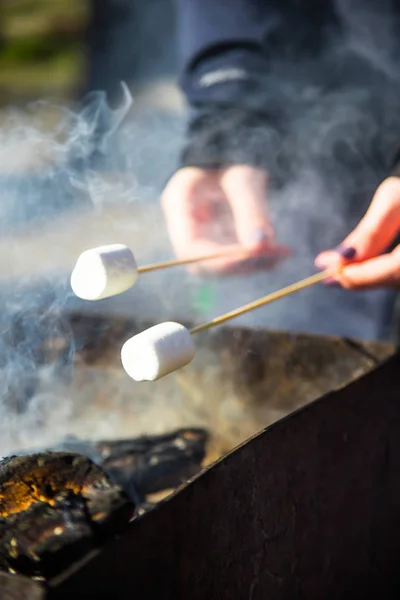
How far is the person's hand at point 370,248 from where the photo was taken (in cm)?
154

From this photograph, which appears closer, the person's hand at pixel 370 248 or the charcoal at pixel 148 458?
the person's hand at pixel 370 248

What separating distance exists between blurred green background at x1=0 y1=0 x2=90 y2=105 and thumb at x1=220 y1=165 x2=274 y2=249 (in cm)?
746

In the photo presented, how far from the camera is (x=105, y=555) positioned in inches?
33.2

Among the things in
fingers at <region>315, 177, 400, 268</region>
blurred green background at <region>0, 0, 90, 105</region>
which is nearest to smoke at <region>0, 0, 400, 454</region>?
fingers at <region>315, 177, 400, 268</region>

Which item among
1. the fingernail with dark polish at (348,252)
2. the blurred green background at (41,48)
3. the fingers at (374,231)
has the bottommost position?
the fingernail with dark polish at (348,252)

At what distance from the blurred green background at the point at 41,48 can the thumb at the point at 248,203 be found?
746 cm

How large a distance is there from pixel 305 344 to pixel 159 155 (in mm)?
1026

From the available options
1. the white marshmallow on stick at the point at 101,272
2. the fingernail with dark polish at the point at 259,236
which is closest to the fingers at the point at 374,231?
the fingernail with dark polish at the point at 259,236

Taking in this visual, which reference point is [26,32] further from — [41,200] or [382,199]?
[382,199]

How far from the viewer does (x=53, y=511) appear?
946 millimetres

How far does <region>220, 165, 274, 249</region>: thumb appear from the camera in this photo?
71.4 inches

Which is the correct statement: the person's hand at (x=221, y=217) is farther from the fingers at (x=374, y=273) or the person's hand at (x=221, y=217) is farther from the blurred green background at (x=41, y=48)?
the blurred green background at (x=41, y=48)

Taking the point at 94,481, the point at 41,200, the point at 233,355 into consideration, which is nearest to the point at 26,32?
the point at 41,200

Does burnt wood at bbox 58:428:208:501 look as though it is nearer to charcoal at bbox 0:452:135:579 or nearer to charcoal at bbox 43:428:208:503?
charcoal at bbox 43:428:208:503
